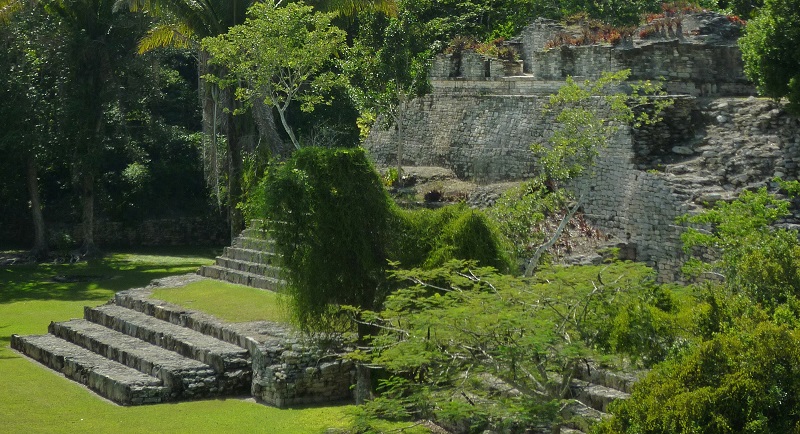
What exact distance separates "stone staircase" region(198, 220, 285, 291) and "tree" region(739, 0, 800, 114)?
26.1 ft

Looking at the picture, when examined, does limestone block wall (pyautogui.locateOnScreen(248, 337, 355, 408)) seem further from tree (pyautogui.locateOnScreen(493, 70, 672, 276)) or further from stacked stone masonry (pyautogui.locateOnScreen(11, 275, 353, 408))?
tree (pyautogui.locateOnScreen(493, 70, 672, 276))

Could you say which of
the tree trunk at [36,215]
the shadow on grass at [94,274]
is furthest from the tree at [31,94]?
the shadow on grass at [94,274]

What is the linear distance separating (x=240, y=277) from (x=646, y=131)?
279 inches

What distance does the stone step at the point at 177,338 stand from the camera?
1536 cm

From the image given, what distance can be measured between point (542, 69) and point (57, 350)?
381 inches

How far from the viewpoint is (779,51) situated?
1672 centimetres

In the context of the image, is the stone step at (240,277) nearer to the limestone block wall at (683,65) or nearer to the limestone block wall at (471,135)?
the limestone block wall at (471,135)

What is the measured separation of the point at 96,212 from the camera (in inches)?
1168

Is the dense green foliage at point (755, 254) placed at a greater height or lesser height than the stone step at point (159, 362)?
greater

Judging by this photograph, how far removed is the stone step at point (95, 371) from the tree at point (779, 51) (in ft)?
31.5

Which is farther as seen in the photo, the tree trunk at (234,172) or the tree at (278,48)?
the tree trunk at (234,172)

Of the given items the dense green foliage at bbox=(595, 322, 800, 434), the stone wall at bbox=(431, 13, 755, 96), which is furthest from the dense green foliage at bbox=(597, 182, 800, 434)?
the stone wall at bbox=(431, 13, 755, 96)

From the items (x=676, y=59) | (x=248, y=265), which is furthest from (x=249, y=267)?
(x=676, y=59)

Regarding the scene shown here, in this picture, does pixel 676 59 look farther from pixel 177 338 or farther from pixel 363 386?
pixel 177 338
